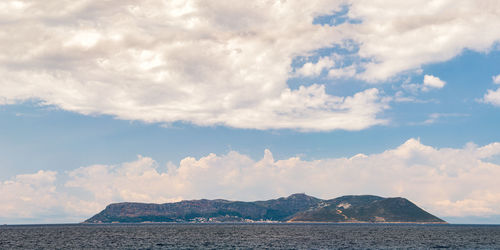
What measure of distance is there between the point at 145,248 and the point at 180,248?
11.5 meters

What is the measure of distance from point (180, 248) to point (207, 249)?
1031 centimetres

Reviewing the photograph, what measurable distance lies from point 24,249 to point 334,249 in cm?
10269

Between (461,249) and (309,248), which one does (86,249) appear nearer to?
(309,248)

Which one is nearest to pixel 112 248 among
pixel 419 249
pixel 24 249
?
pixel 24 249

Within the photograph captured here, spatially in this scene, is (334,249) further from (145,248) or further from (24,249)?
(24,249)

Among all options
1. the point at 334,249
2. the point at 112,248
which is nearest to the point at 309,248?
the point at 334,249

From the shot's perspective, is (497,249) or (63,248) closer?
A: (497,249)

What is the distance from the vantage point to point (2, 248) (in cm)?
15750

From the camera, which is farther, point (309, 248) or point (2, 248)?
point (2, 248)

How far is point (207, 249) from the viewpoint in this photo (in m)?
143

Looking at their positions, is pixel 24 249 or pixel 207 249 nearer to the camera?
pixel 207 249

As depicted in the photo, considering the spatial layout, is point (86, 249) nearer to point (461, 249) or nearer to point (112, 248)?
point (112, 248)

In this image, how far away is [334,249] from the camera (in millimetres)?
139750

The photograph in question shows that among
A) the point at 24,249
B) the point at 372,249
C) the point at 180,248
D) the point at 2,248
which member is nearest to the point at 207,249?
the point at 180,248
